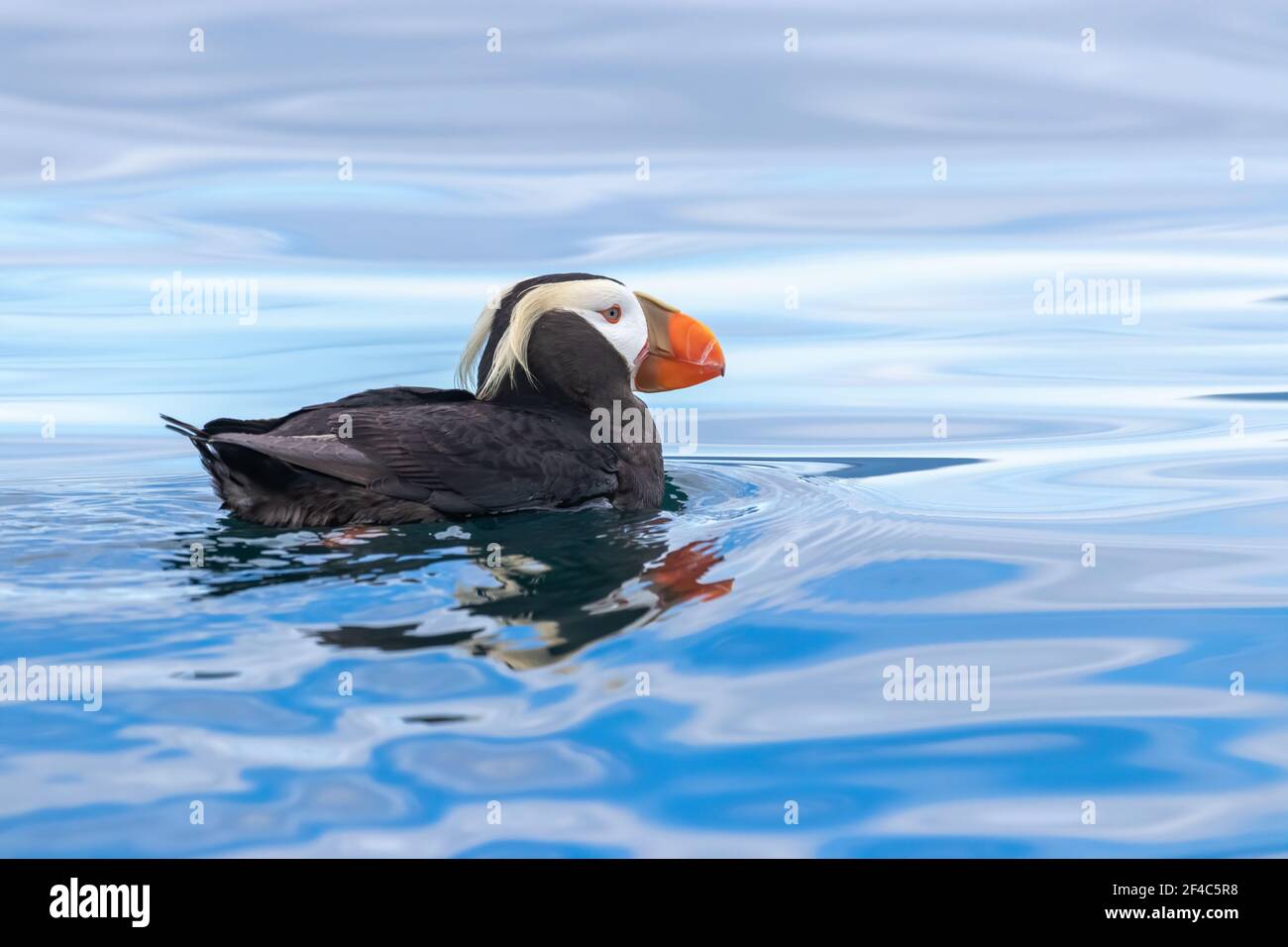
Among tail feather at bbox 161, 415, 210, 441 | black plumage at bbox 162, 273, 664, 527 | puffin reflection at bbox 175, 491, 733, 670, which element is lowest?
puffin reflection at bbox 175, 491, 733, 670

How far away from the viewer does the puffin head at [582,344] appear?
6652 millimetres

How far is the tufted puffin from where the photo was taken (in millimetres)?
6094

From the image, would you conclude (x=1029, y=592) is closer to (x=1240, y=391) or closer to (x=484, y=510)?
(x=484, y=510)

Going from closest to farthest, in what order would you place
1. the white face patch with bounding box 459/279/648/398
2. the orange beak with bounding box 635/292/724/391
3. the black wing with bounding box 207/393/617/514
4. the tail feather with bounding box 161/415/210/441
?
the tail feather with bounding box 161/415/210/441, the black wing with bounding box 207/393/617/514, the white face patch with bounding box 459/279/648/398, the orange beak with bounding box 635/292/724/391

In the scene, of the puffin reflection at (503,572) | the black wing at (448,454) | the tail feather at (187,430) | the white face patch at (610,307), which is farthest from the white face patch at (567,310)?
the tail feather at (187,430)

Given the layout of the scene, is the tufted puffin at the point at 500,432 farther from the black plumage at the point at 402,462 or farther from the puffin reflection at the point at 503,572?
the puffin reflection at the point at 503,572

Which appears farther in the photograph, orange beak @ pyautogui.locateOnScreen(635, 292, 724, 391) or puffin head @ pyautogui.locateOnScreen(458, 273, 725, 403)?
orange beak @ pyautogui.locateOnScreen(635, 292, 724, 391)

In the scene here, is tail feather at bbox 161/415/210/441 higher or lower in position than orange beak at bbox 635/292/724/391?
lower

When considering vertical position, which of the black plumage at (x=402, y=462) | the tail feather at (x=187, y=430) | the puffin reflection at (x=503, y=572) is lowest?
the puffin reflection at (x=503, y=572)

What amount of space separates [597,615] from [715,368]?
2.14m

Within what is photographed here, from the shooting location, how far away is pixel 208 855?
11.3 ft

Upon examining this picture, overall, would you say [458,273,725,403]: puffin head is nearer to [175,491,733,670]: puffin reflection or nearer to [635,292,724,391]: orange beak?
[635,292,724,391]: orange beak

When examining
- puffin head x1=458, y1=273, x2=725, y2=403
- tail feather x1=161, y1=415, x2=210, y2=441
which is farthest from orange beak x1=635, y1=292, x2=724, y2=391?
tail feather x1=161, y1=415, x2=210, y2=441

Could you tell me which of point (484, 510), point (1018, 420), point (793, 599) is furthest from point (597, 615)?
point (1018, 420)
